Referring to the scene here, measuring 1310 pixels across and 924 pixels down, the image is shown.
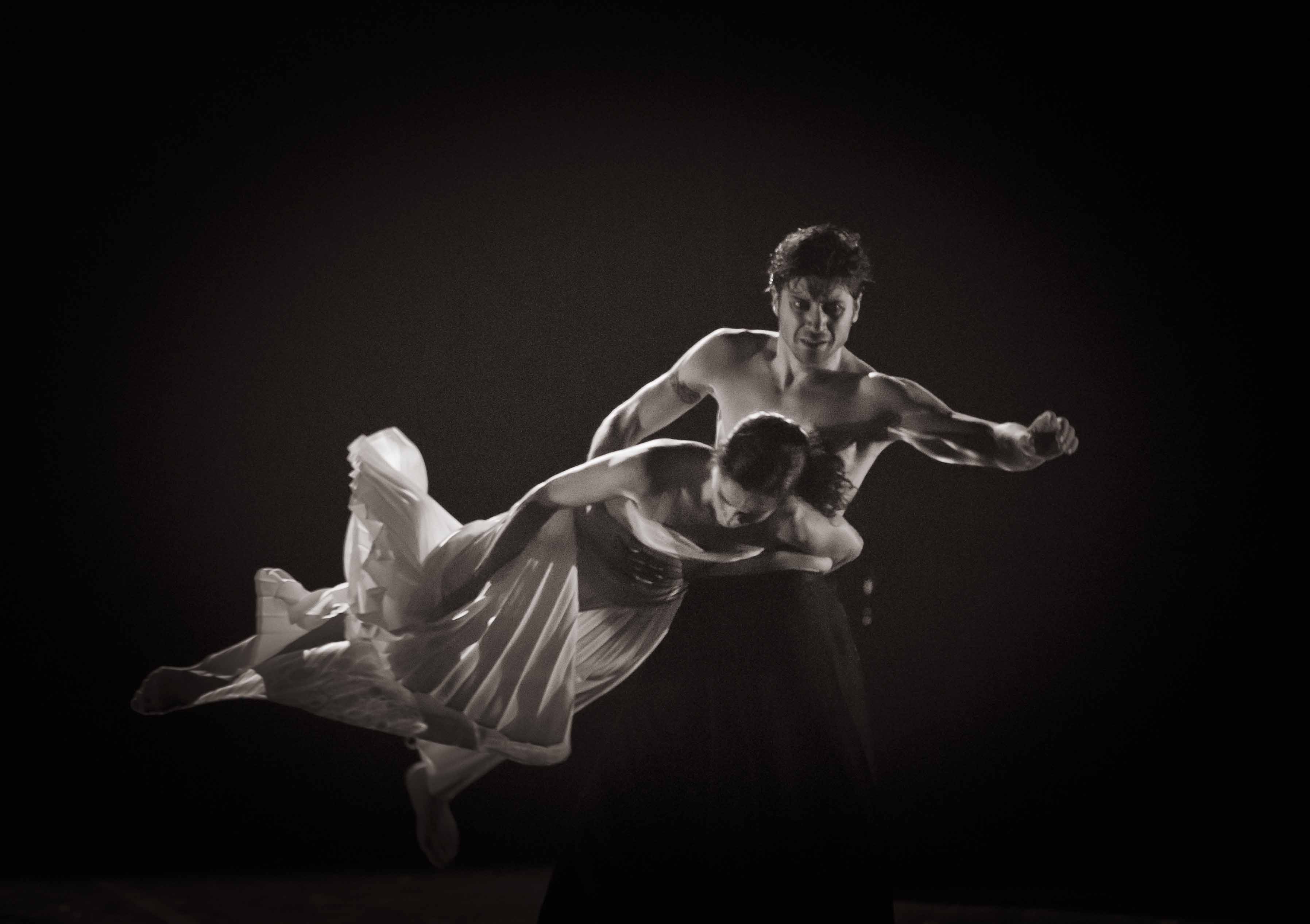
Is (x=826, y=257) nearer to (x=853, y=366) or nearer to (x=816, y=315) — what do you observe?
(x=816, y=315)

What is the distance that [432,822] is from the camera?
2.33 meters

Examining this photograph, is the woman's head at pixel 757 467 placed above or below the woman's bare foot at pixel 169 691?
above

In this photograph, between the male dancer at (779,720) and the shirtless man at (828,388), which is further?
the shirtless man at (828,388)

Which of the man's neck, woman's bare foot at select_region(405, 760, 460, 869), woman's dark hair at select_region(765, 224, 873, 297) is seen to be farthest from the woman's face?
woman's bare foot at select_region(405, 760, 460, 869)

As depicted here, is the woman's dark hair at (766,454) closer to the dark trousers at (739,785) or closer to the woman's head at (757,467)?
the woman's head at (757,467)

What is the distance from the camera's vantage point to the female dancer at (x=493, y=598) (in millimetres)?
2199

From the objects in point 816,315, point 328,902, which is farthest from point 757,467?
point 328,902

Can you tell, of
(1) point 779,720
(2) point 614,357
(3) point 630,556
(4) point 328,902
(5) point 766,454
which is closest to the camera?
(5) point 766,454

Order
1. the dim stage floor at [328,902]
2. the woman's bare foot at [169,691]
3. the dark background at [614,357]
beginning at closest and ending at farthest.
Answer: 1. the woman's bare foot at [169,691]
2. the dim stage floor at [328,902]
3. the dark background at [614,357]

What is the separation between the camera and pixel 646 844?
2154 mm

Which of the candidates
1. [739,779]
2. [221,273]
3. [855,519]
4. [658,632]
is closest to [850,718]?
[739,779]

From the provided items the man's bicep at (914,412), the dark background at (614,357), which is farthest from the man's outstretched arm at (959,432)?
the dark background at (614,357)

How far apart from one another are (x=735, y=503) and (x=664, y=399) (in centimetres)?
38

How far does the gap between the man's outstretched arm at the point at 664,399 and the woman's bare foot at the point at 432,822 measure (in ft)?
2.22
